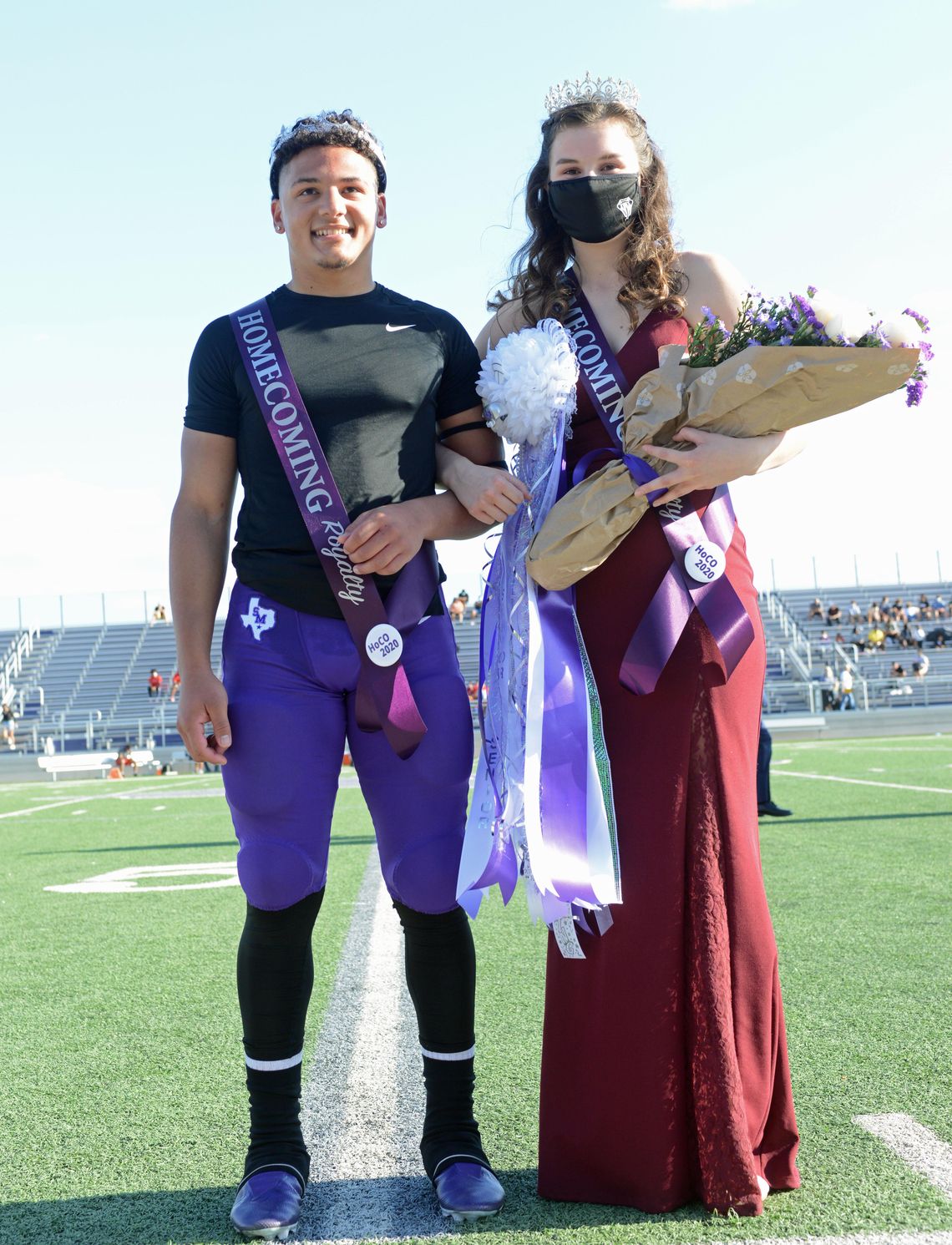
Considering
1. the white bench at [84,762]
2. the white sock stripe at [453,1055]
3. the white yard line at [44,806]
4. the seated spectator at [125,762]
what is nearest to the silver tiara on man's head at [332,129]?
the white sock stripe at [453,1055]

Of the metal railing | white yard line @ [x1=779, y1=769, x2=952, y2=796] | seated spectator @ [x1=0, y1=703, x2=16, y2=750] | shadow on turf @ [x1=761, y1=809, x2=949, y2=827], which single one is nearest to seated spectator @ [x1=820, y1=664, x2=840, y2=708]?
white yard line @ [x1=779, y1=769, x2=952, y2=796]

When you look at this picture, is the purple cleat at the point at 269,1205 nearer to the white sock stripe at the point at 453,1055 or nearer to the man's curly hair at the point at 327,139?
the white sock stripe at the point at 453,1055

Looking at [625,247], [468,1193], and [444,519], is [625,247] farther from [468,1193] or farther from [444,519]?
[468,1193]

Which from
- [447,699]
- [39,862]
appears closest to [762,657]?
[447,699]

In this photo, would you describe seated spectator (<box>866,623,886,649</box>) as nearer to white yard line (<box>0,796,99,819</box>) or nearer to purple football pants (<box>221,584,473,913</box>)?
white yard line (<box>0,796,99,819</box>)

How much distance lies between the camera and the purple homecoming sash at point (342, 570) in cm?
218

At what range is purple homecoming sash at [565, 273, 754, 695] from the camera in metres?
2.19

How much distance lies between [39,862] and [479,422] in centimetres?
607

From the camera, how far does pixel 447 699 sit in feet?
7.43

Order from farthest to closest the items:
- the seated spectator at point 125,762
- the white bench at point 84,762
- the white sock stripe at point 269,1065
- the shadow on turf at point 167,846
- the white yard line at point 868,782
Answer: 1. the white bench at point 84,762
2. the seated spectator at point 125,762
3. the white yard line at point 868,782
4. the shadow on turf at point 167,846
5. the white sock stripe at point 269,1065

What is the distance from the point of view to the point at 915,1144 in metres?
2.22

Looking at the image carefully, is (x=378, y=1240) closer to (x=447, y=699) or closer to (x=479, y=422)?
(x=447, y=699)

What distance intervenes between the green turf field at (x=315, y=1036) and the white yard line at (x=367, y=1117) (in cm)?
12

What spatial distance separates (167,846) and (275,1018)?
6.21 m
